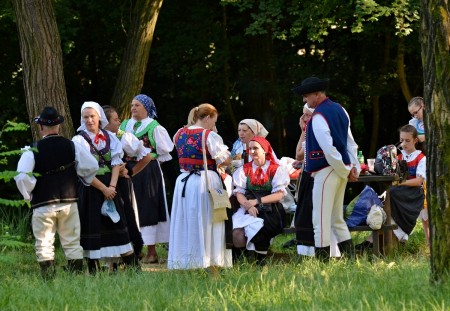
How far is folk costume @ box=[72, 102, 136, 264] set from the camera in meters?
9.85

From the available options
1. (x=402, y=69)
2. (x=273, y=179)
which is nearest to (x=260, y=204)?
(x=273, y=179)

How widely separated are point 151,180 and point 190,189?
199cm

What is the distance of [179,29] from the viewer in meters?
21.1

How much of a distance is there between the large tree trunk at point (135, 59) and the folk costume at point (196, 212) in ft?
19.7

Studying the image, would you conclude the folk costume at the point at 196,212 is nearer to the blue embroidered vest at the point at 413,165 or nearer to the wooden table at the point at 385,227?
the wooden table at the point at 385,227

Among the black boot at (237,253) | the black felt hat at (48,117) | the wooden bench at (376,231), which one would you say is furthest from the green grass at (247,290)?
the black boot at (237,253)

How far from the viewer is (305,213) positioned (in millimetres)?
9906

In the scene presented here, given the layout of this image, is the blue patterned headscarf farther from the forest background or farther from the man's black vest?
the forest background

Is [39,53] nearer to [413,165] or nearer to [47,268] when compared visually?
[47,268]

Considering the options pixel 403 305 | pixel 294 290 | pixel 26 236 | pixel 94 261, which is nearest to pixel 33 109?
pixel 26 236

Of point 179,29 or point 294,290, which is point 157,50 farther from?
point 294,290

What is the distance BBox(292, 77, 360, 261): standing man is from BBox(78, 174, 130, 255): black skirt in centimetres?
210

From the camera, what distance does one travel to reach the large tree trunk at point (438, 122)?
6.65 metres

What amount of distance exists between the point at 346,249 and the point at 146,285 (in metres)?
2.67
